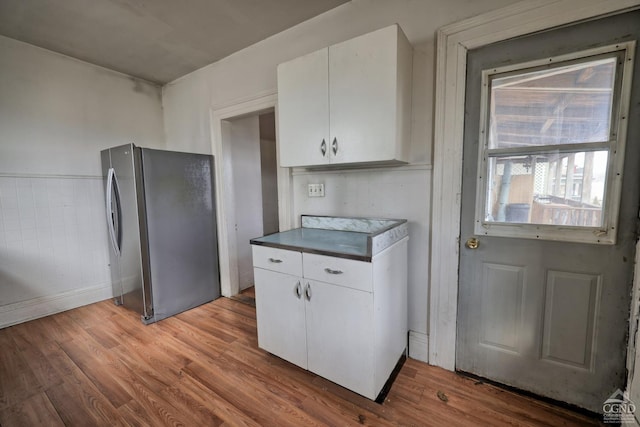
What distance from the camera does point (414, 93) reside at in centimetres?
171

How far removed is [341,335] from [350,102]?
1381 mm

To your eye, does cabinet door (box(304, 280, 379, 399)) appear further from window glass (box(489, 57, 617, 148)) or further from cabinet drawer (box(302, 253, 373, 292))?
window glass (box(489, 57, 617, 148))

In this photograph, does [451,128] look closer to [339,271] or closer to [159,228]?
[339,271]

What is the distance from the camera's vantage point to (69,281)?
2719 millimetres

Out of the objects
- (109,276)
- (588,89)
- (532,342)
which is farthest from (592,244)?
(109,276)

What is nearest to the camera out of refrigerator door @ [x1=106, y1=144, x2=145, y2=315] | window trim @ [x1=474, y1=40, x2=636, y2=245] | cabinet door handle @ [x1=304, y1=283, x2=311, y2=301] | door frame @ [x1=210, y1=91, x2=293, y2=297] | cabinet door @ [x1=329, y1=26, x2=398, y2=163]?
window trim @ [x1=474, y1=40, x2=636, y2=245]

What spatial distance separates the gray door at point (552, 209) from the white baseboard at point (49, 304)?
3.64m

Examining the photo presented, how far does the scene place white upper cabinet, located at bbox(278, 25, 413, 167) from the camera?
1463 millimetres

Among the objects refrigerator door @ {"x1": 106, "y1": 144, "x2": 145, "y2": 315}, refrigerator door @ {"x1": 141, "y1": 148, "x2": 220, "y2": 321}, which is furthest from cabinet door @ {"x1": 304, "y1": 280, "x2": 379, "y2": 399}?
refrigerator door @ {"x1": 106, "y1": 144, "x2": 145, "y2": 315}

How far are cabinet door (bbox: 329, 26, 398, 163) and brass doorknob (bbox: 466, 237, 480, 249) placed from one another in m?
0.73

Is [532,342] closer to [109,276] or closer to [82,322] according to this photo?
[82,322]

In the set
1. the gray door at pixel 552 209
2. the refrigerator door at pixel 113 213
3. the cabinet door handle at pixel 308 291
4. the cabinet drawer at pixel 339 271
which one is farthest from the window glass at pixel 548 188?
the refrigerator door at pixel 113 213

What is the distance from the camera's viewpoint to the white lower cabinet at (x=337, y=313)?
4.61ft

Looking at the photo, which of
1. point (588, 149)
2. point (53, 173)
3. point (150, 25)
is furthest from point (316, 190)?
point (53, 173)
